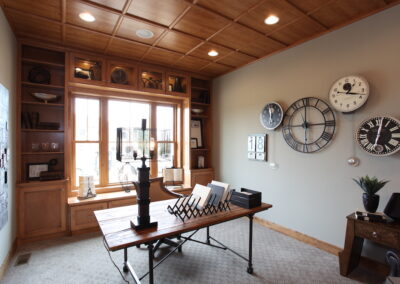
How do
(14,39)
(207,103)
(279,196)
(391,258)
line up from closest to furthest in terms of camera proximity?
(391,258), (14,39), (279,196), (207,103)

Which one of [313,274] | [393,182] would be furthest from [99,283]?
[393,182]

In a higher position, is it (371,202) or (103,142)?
(103,142)

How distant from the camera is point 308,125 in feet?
9.75

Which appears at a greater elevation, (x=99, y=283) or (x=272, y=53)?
(x=272, y=53)

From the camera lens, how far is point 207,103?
4.83 metres

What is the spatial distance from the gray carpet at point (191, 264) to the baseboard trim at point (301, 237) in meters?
0.08

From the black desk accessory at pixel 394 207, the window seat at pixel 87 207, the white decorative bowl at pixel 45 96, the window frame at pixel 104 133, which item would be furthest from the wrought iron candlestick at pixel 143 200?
the white decorative bowl at pixel 45 96

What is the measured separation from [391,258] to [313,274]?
3.50ft

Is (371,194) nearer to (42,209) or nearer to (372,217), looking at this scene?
(372,217)

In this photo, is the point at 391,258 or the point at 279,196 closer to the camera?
the point at 391,258

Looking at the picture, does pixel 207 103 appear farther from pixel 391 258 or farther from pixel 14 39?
pixel 391 258

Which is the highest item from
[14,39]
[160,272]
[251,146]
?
[14,39]

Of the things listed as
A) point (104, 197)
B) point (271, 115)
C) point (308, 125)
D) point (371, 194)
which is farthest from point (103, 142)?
point (371, 194)

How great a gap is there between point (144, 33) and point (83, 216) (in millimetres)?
2837
